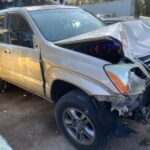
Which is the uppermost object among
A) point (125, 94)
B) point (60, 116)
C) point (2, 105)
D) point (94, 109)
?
point (125, 94)

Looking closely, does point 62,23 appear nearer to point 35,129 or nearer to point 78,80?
point 78,80

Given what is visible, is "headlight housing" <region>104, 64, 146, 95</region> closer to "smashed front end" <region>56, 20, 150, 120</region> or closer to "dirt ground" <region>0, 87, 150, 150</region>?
"smashed front end" <region>56, 20, 150, 120</region>

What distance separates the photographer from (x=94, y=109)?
11.5 ft

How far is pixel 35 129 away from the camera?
15.3ft

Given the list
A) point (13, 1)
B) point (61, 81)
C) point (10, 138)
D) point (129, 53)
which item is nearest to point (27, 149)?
point (10, 138)

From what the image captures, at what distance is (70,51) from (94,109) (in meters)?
0.79

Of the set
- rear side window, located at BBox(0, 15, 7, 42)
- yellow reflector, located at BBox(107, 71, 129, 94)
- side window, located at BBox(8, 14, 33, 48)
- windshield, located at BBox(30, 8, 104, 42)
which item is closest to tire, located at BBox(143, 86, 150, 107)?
yellow reflector, located at BBox(107, 71, 129, 94)

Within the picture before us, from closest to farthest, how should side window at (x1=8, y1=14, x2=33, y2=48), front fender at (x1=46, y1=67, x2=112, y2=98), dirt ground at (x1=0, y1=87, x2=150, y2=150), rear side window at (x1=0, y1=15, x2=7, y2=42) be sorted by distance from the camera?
front fender at (x1=46, y1=67, x2=112, y2=98) < dirt ground at (x1=0, y1=87, x2=150, y2=150) < side window at (x1=8, y1=14, x2=33, y2=48) < rear side window at (x1=0, y1=15, x2=7, y2=42)

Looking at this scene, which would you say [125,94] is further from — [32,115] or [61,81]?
→ [32,115]

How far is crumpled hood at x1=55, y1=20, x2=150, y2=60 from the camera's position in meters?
3.61

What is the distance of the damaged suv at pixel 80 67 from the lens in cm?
338

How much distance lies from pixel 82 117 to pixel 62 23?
1.66 meters

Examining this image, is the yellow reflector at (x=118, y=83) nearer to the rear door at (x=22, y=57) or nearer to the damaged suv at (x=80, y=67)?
the damaged suv at (x=80, y=67)

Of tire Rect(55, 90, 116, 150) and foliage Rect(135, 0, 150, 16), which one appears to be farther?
foliage Rect(135, 0, 150, 16)
